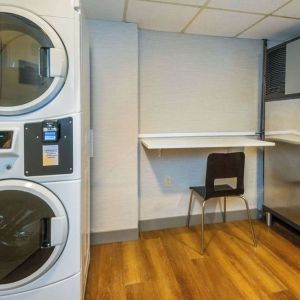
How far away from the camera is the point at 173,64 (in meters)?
2.44

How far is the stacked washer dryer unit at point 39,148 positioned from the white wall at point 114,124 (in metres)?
0.95

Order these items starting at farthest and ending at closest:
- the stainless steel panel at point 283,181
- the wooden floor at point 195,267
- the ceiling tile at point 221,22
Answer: the stainless steel panel at point 283,181 < the ceiling tile at point 221,22 < the wooden floor at point 195,267

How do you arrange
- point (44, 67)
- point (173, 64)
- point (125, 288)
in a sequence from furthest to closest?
point (173, 64)
point (125, 288)
point (44, 67)

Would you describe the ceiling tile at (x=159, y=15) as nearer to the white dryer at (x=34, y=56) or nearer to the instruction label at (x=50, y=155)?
the white dryer at (x=34, y=56)

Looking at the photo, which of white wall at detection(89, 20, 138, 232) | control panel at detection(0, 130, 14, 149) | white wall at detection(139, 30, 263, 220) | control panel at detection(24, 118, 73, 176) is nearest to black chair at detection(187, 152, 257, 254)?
white wall at detection(139, 30, 263, 220)

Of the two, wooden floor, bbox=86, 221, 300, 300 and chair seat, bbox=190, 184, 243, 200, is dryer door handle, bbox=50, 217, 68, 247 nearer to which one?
wooden floor, bbox=86, 221, 300, 300

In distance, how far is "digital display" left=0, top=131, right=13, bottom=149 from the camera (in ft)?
3.72

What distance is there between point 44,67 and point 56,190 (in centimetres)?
59

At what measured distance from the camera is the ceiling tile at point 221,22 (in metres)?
2.00

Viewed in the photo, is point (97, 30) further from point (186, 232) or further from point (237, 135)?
point (186, 232)

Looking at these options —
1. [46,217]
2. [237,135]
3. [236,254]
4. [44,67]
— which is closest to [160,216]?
[236,254]

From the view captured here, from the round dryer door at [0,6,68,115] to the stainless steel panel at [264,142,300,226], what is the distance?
7.13ft

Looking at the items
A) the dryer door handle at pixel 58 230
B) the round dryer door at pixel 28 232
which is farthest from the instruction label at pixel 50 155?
the dryer door handle at pixel 58 230

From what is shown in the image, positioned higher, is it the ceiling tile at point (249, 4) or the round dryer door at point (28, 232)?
the ceiling tile at point (249, 4)
